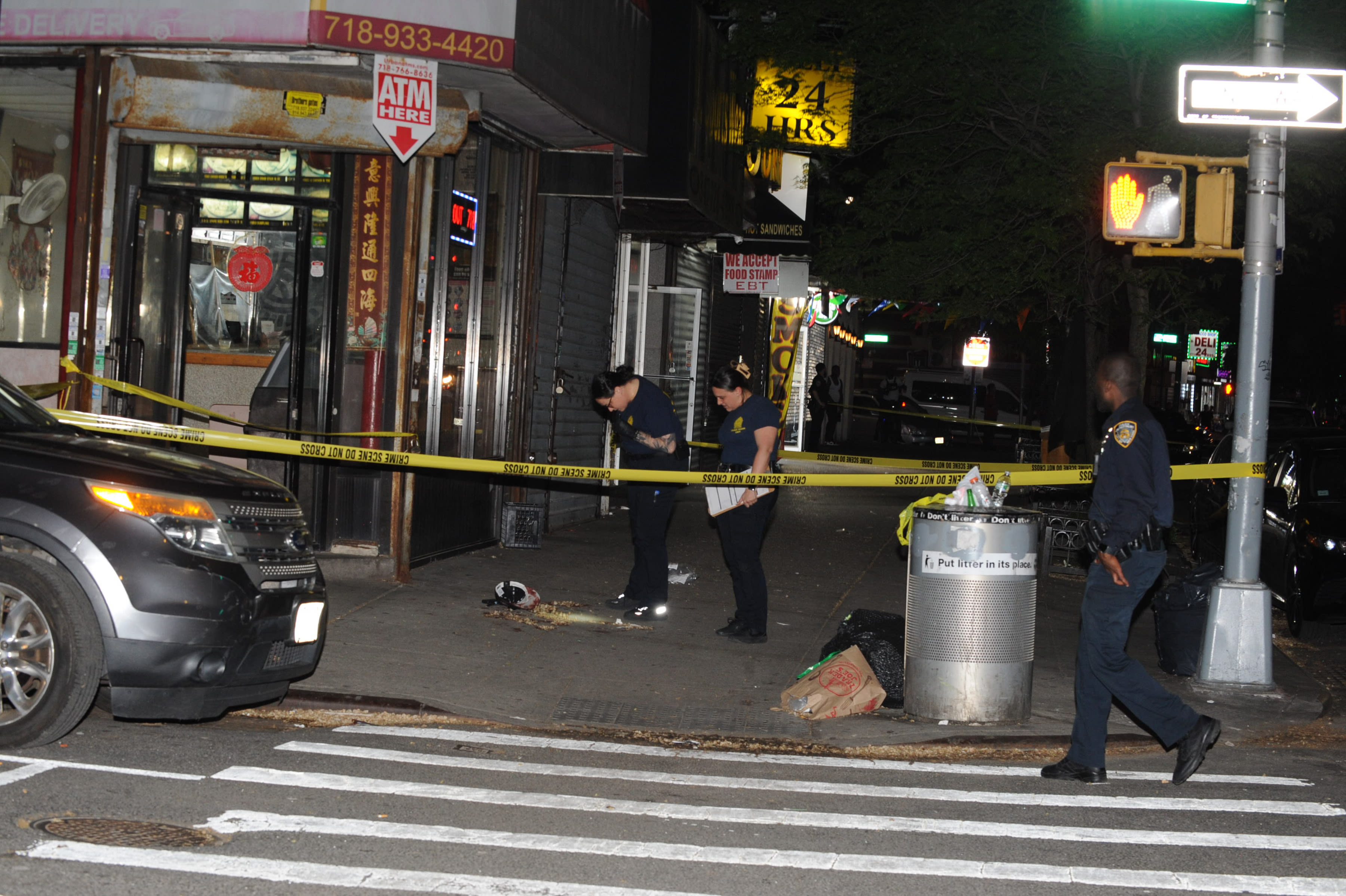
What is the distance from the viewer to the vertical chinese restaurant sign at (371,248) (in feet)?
35.2

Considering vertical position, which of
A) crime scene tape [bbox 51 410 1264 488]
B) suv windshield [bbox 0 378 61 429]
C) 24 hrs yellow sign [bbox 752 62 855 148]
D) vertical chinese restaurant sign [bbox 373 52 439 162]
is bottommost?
crime scene tape [bbox 51 410 1264 488]

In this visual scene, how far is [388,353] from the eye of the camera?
10.8 meters

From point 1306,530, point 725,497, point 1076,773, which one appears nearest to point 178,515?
point 1076,773

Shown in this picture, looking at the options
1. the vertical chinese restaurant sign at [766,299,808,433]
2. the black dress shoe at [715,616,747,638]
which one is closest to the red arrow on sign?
the black dress shoe at [715,616,747,638]

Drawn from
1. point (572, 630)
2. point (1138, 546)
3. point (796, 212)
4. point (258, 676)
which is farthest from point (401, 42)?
point (796, 212)

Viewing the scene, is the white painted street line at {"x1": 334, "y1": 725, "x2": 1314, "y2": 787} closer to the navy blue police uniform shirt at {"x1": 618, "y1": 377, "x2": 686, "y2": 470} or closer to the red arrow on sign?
the navy blue police uniform shirt at {"x1": 618, "y1": 377, "x2": 686, "y2": 470}

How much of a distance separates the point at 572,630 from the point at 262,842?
4.87 m

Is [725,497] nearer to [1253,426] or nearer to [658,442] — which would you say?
[658,442]

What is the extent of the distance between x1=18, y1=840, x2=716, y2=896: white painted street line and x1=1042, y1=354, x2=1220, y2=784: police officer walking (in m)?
2.85

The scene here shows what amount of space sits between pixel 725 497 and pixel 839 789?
349 cm

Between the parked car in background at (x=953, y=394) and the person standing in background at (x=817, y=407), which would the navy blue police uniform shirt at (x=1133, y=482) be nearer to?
the person standing in background at (x=817, y=407)

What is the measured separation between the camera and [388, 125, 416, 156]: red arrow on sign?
965cm

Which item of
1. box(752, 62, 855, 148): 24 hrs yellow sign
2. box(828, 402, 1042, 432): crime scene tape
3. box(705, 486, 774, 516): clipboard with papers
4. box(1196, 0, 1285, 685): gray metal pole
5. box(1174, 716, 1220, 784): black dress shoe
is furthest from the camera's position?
box(828, 402, 1042, 432): crime scene tape

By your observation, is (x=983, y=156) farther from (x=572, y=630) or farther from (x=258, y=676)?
(x=258, y=676)
